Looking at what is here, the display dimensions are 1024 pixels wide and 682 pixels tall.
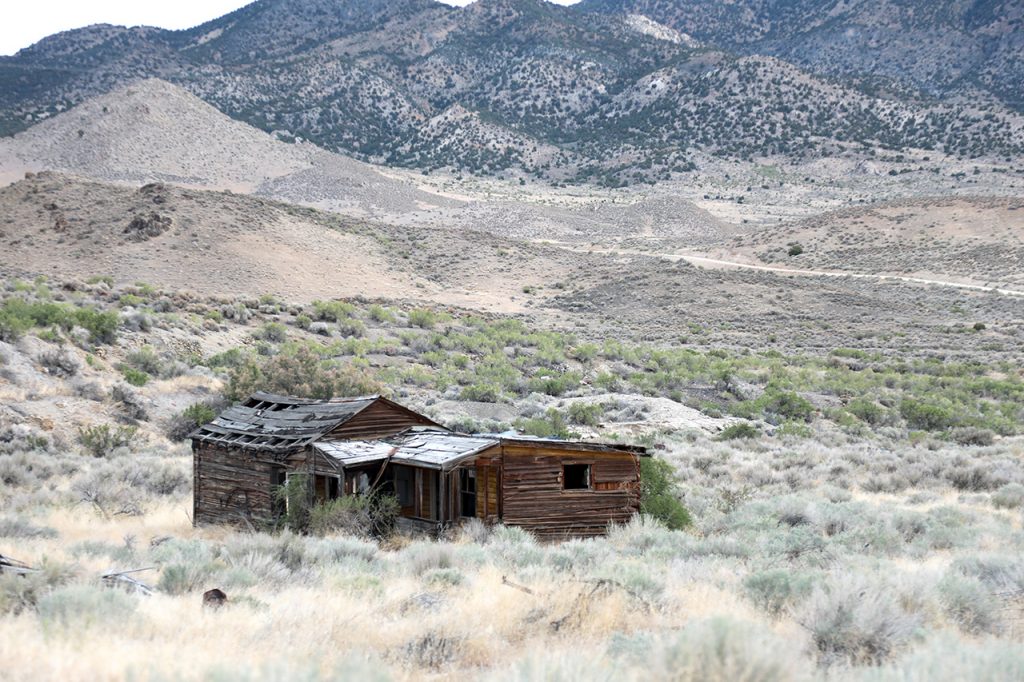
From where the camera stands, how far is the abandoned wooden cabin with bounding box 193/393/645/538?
50.0ft

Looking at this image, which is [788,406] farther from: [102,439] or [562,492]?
[102,439]

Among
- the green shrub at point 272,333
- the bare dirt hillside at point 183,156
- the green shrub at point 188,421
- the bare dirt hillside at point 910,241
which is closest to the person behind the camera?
the green shrub at point 188,421

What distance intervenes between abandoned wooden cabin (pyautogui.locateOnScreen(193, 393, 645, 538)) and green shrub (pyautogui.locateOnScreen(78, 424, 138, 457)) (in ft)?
24.5

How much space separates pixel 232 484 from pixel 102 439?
904 centimetres

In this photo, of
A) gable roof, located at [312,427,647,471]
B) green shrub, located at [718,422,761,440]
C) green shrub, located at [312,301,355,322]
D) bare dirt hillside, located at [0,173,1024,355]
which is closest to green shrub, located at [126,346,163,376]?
green shrub, located at [312,301,355,322]

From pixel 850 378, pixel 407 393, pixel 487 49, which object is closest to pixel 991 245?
pixel 850 378

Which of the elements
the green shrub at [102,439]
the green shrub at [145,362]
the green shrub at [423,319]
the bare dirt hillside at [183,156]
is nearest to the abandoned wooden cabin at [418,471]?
the green shrub at [102,439]

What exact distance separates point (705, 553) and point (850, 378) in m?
30.3

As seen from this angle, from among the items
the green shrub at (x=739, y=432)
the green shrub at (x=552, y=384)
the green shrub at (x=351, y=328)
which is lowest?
the green shrub at (x=739, y=432)

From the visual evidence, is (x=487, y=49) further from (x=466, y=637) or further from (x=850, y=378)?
(x=466, y=637)

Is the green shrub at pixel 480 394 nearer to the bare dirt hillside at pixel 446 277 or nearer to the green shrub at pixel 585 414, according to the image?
the green shrub at pixel 585 414

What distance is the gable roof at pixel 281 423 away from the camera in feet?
54.5

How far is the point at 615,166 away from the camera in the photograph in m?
128

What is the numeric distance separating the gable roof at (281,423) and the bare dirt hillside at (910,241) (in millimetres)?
61447
